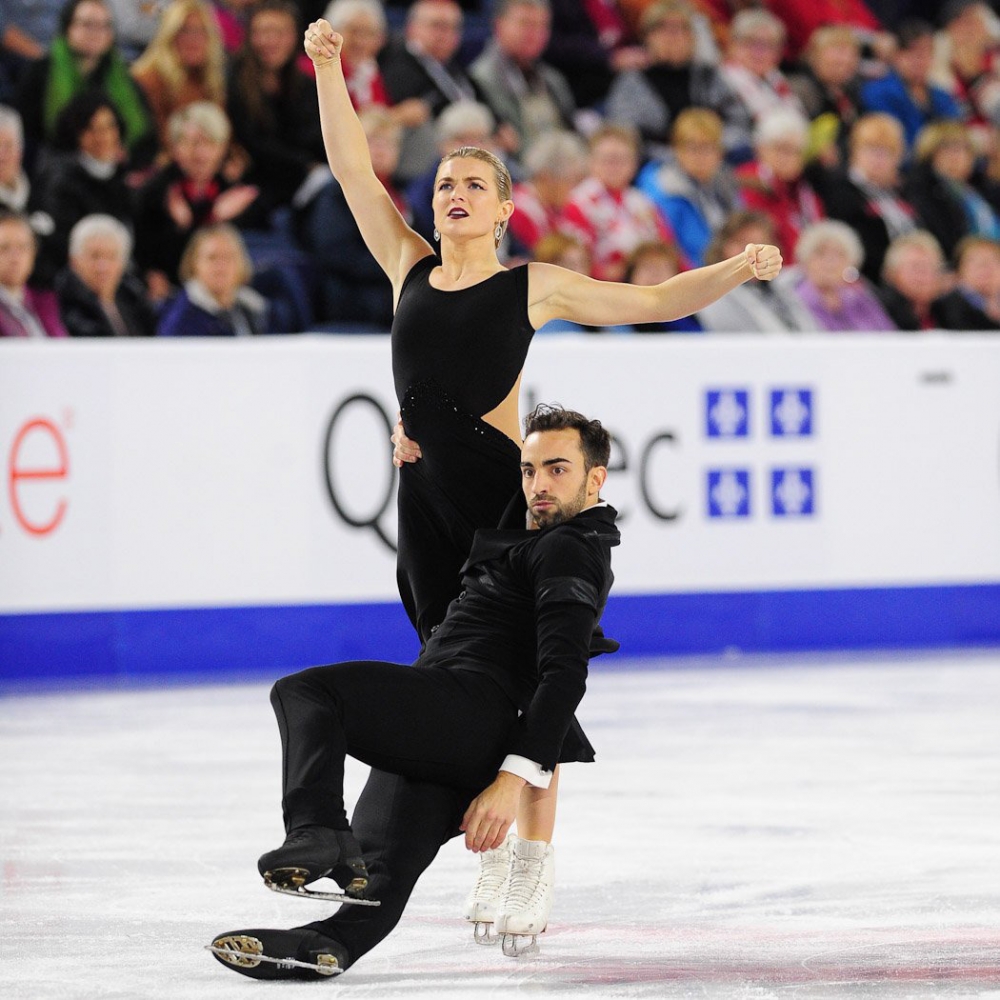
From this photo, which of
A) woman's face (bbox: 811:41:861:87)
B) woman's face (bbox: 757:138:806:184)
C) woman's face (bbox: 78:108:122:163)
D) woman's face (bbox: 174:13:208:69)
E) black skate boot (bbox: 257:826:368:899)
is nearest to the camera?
black skate boot (bbox: 257:826:368:899)

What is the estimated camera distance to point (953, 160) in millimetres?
10672

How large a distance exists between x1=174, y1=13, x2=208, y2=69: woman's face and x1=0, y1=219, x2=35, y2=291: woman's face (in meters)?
1.48

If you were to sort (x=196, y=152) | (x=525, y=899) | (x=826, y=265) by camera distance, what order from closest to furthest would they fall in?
(x=525, y=899), (x=196, y=152), (x=826, y=265)

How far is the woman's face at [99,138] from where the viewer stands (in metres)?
8.28

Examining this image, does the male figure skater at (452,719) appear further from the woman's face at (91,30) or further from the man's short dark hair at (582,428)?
the woman's face at (91,30)

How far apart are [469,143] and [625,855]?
517 cm

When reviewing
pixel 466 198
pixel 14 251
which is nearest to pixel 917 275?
pixel 14 251

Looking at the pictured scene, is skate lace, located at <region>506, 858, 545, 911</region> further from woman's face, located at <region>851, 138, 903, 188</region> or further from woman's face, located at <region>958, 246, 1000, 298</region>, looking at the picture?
woman's face, located at <region>851, 138, 903, 188</region>

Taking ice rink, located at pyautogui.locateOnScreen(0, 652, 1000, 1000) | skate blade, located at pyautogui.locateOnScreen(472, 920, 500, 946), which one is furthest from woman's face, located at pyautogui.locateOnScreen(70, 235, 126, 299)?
skate blade, located at pyautogui.locateOnScreen(472, 920, 500, 946)

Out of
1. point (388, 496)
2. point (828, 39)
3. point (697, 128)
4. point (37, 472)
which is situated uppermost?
point (828, 39)

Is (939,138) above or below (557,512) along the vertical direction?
above

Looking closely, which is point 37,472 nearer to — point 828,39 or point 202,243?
point 202,243

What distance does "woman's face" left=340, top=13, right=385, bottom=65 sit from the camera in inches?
358

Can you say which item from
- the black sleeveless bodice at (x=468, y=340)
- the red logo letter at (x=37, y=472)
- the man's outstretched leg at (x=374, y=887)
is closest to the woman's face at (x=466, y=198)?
the black sleeveless bodice at (x=468, y=340)
